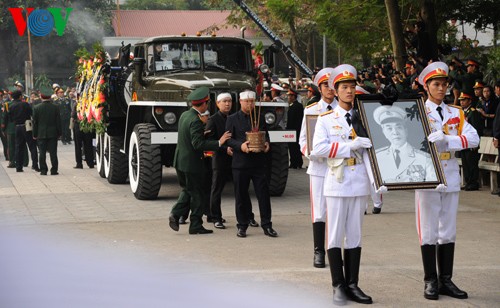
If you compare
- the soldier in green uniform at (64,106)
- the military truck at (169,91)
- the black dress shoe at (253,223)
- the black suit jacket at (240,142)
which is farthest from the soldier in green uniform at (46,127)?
the soldier in green uniform at (64,106)

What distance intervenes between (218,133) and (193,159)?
30.3 inches

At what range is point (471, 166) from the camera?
17.2m

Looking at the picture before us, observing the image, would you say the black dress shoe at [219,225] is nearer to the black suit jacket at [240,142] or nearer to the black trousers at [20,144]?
the black suit jacket at [240,142]

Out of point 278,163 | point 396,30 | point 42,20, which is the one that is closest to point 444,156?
point 278,163

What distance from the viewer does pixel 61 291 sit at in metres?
7.19

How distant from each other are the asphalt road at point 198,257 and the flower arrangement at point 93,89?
8.51ft

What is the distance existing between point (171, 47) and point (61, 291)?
33.1 feet

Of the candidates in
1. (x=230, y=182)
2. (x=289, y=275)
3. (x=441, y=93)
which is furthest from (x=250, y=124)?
(x=230, y=182)

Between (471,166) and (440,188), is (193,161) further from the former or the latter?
(471,166)

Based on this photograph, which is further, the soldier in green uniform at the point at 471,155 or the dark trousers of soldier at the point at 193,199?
the soldier in green uniform at the point at 471,155

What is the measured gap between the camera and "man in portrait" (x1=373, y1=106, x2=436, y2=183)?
779 centimetres

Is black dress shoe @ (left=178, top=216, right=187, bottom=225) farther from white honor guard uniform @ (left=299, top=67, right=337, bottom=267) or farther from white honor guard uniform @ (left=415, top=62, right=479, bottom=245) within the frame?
white honor guard uniform @ (left=415, top=62, right=479, bottom=245)

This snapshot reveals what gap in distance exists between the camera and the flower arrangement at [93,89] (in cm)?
1878

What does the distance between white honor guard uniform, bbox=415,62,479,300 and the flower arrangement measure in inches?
447
